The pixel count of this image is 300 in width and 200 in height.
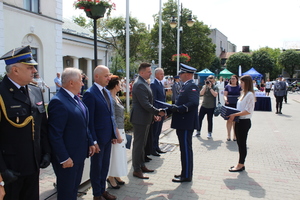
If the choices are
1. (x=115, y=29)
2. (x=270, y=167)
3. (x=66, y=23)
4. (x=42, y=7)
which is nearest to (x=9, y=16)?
(x=42, y=7)

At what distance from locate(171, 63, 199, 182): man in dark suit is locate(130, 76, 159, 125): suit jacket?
418 mm

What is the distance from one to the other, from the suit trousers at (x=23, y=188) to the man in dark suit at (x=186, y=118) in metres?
2.49

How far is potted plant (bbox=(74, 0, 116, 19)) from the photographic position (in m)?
6.99

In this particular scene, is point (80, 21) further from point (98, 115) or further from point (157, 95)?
point (98, 115)

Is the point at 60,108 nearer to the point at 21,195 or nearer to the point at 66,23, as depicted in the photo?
the point at 21,195

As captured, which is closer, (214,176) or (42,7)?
(214,176)

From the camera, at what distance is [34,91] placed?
8.97ft

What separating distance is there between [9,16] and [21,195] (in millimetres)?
Answer: 14102

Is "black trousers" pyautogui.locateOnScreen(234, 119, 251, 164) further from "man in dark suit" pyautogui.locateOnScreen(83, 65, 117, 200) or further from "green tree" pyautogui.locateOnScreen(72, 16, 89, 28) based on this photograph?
"green tree" pyautogui.locateOnScreen(72, 16, 89, 28)

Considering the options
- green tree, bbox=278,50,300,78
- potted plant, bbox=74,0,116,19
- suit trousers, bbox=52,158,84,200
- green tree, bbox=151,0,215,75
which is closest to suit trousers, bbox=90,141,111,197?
suit trousers, bbox=52,158,84,200

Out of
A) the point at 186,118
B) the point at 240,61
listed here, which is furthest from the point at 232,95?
the point at 240,61

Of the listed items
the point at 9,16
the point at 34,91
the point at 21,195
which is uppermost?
the point at 9,16

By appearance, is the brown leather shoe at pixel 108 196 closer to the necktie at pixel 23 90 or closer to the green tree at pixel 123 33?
the necktie at pixel 23 90

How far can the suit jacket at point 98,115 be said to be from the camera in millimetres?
3496
